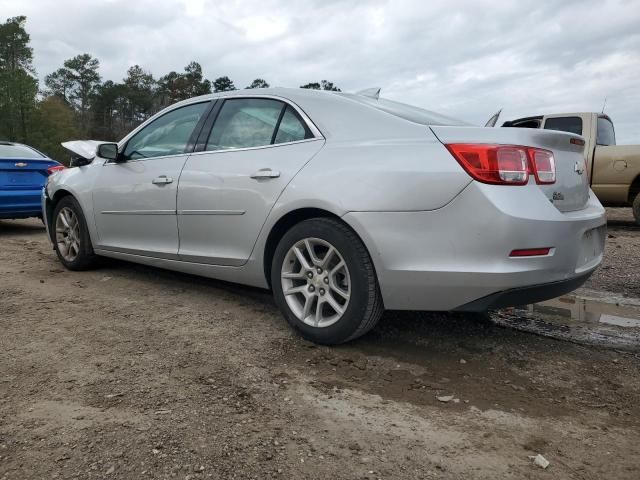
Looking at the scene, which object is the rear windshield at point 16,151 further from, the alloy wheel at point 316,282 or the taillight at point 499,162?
the taillight at point 499,162

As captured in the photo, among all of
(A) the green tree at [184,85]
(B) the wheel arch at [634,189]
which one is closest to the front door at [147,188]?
(B) the wheel arch at [634,189]

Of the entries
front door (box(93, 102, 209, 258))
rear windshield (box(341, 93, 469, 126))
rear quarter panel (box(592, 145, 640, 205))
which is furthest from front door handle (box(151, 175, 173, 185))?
rear quarter panel (box(592, 145, 640, 205))

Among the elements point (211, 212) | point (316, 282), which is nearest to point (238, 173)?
point (211, 212)

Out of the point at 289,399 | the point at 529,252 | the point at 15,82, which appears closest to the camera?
the point at 289,399

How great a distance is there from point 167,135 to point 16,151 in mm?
4645

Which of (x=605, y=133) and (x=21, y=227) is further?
(x=605, y=133)

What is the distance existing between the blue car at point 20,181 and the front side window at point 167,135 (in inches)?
142

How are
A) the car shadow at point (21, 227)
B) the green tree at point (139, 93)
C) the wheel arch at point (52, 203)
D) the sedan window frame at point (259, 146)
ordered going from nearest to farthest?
1. the sedan window frame at point (259, 146)
2. the wheel arch at point (52, 203)
3. the car shadow at point (21, 227)
4. the green tree at point (139, 93)

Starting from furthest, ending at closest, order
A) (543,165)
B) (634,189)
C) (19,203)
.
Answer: (634,189) < (19,203) < (543,165)

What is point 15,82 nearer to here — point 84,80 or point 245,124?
point 84,80

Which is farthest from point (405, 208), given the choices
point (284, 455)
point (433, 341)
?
point (284, 455)

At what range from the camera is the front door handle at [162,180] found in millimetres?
3785

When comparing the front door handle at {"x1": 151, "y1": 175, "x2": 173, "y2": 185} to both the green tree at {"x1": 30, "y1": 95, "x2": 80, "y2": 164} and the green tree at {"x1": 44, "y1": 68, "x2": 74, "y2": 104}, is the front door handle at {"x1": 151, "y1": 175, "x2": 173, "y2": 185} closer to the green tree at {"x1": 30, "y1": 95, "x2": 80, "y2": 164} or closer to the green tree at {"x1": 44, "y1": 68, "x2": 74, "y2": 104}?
the green tree at {"x1": 30, "y1": 95, "x2": 80, "y2": 164}

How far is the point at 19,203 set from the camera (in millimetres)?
7023
